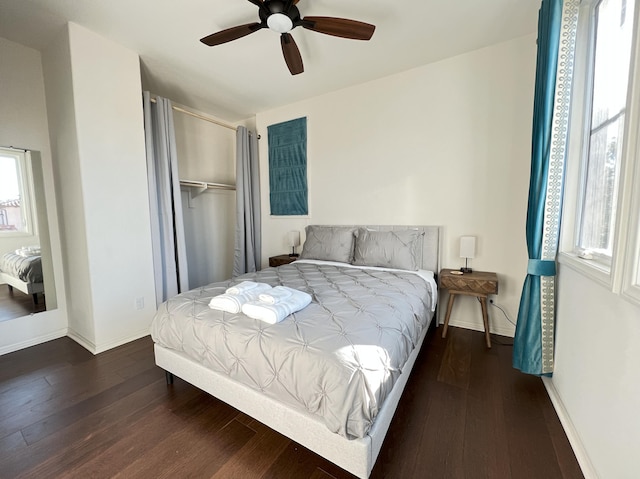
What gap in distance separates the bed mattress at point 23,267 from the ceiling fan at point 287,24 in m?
2.44

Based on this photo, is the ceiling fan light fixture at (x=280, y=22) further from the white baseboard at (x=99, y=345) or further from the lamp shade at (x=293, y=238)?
the white baseboard at (x=99, y=345)

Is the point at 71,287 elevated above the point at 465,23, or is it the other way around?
the point at 465,23

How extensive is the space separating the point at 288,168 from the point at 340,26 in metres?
2.02

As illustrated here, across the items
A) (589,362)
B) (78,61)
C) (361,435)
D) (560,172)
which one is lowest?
(361,435)

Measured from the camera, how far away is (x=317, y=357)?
41.4 inches

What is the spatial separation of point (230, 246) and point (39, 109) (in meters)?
2.51

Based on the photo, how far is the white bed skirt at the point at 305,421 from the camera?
39.7 inches

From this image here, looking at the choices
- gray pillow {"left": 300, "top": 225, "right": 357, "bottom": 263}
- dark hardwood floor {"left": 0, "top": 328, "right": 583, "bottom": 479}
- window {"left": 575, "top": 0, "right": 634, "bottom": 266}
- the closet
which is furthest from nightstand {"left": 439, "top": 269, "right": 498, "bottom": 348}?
the closet

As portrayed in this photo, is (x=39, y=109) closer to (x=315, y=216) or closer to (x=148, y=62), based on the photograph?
(x=148, y=62)

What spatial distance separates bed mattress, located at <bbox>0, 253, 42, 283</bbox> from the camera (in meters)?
2.21

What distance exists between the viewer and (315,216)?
3.47 m

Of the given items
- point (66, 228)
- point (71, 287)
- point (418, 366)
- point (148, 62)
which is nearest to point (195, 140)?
point (148, 62)

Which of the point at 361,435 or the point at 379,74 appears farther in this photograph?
the point at 379,74

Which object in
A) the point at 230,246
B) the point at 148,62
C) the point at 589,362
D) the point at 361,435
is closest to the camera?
the point at 361,435
